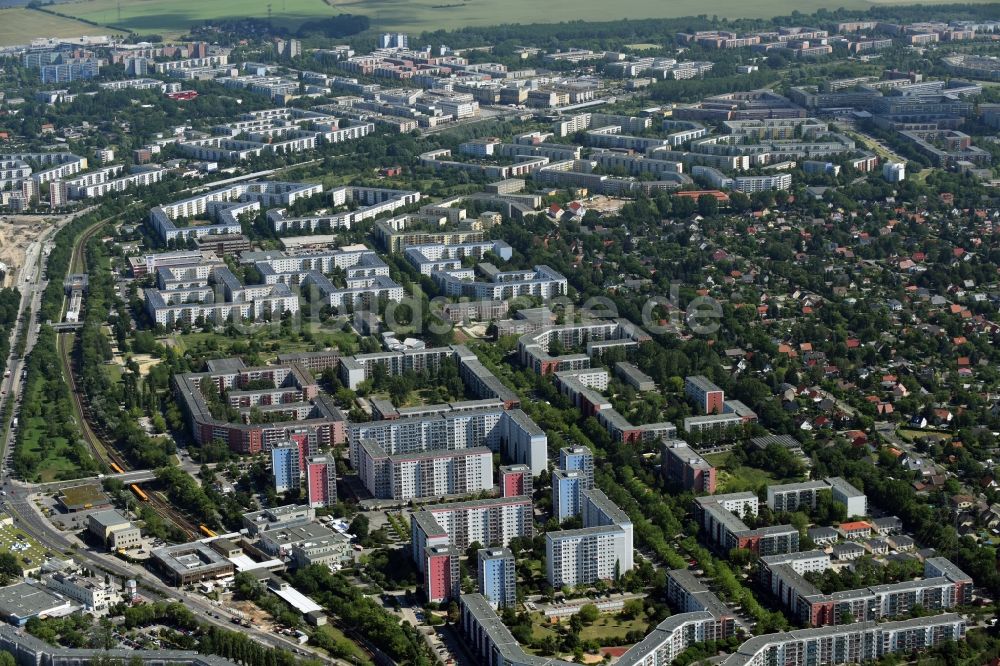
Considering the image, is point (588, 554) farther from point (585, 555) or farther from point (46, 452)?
point (46, 452)

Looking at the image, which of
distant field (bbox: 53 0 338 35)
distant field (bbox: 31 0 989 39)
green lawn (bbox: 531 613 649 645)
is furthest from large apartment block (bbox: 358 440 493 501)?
distant field (bbox: 53 0 338 35)

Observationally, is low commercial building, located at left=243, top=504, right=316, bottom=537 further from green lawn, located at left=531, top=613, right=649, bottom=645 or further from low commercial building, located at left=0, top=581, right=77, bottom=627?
green lawn, located at left=531, top=613, right=649, bottom=645

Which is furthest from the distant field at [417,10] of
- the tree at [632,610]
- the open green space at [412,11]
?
the tree at [632,610]

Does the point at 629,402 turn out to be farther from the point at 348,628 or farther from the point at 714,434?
the point at 348,628

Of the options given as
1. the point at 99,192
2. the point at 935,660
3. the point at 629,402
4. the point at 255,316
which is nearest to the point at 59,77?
the point at 99,192

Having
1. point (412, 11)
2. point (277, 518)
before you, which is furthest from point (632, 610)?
point (412, 11)

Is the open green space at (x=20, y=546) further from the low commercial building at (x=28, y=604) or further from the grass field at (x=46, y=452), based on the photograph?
the grass field at (x=46, y=452)
